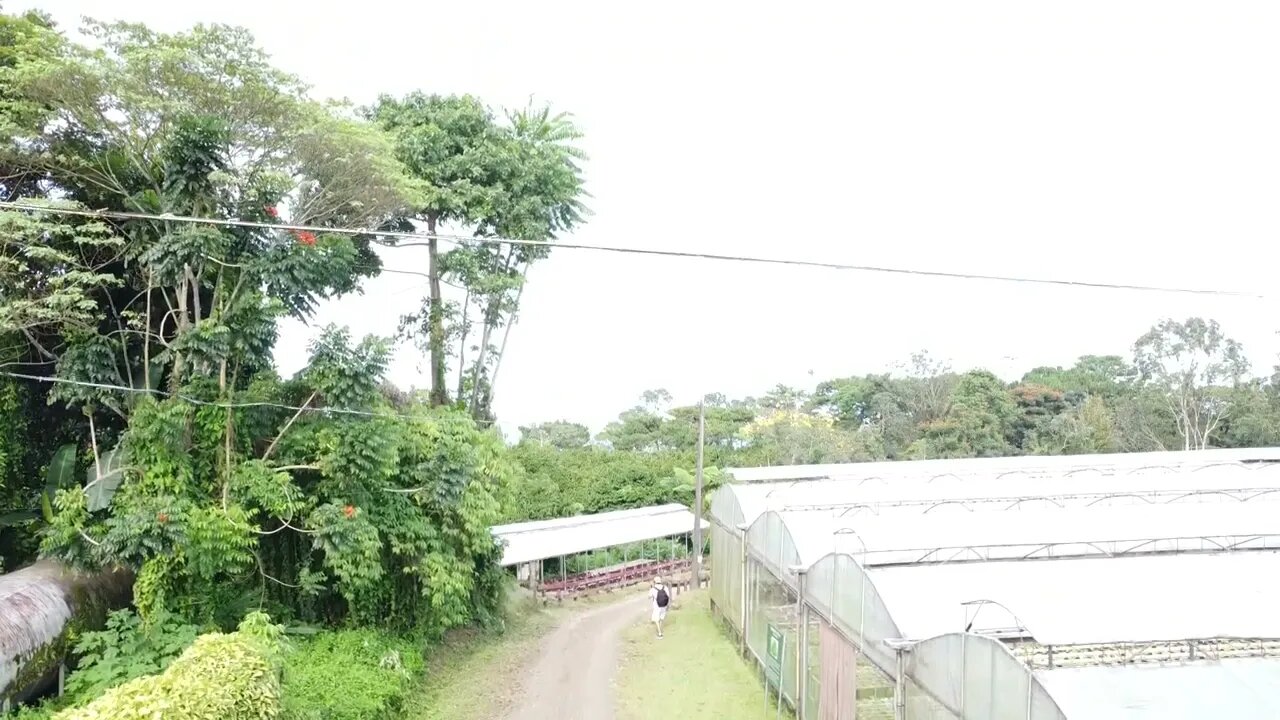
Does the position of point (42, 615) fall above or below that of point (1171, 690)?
below

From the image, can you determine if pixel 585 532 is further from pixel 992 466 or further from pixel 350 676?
pixel 992 466

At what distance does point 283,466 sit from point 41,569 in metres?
3.15

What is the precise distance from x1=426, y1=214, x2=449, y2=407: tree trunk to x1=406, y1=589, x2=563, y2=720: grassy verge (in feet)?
17.7

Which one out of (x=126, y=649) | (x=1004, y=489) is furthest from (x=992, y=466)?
(x=126, y=649)

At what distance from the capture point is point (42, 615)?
30.0 feet

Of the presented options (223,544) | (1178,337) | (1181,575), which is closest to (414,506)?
(223,544)

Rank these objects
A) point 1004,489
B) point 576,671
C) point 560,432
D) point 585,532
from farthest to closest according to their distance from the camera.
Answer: point 560,432, point 585,532, point 1004,489, point 576,671

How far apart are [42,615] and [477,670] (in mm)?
6112

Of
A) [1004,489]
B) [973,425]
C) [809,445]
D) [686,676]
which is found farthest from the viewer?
[973,425]

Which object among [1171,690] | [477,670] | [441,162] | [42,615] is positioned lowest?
[477,670]

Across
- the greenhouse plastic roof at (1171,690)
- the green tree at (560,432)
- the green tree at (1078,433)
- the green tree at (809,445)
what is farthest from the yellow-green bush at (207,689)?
the green tree at (1078,433)

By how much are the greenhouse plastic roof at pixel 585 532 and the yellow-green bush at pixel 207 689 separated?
7952 millimetres

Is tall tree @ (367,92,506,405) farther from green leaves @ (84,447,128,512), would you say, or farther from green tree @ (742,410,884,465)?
green tree @ (742,410,884,465)

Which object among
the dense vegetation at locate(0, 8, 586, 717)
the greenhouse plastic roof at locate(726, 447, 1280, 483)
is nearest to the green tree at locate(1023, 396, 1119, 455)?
the greenhouse plastic roof at locate(726, 447, 1280, 483)
